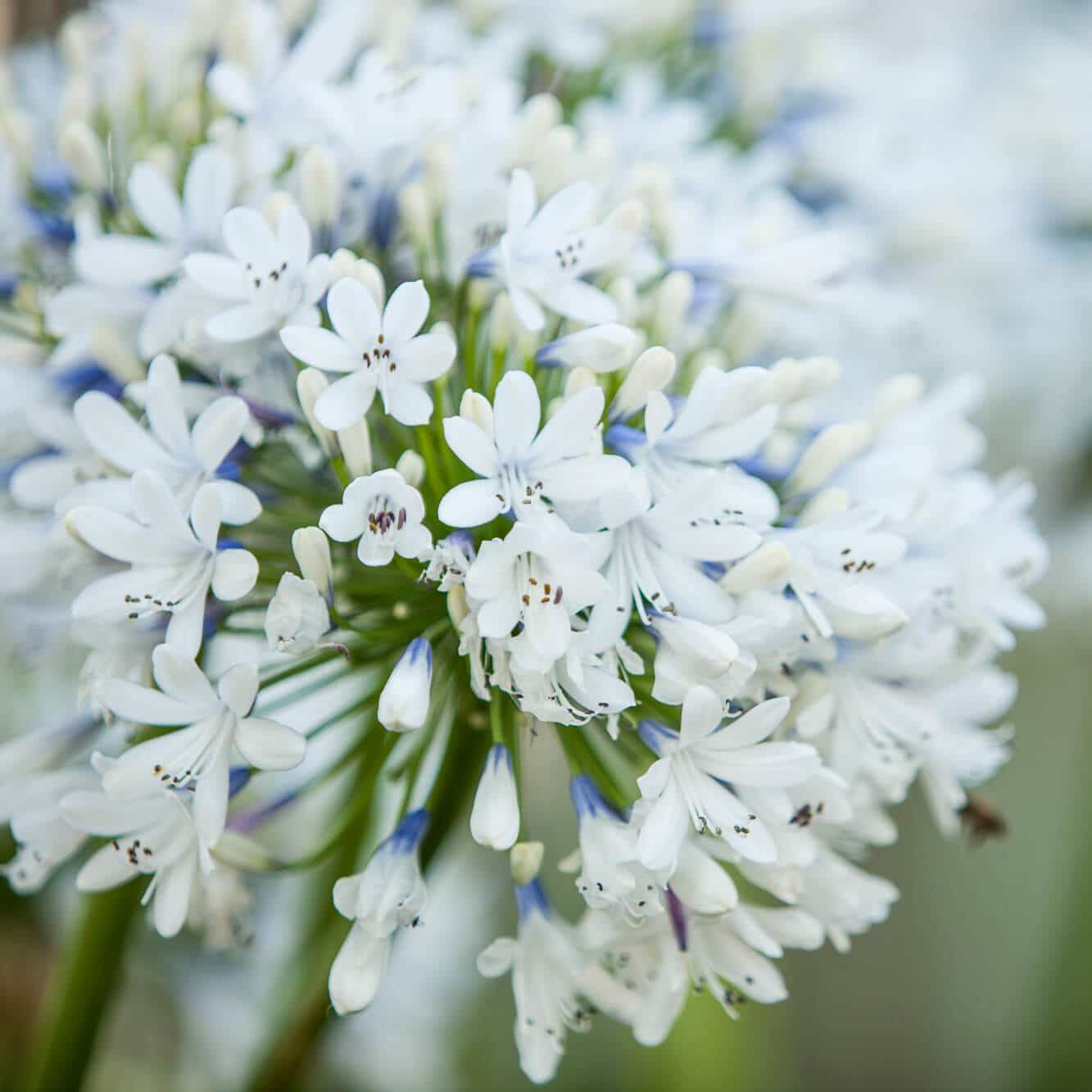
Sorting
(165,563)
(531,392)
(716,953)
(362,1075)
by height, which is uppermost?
(531,392)

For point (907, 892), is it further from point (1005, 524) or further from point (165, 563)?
point (165, 563)

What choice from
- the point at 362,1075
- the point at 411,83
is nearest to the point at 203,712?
the point at 411,83

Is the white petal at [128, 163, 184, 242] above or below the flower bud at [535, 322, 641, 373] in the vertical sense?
below

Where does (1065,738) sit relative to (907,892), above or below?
above

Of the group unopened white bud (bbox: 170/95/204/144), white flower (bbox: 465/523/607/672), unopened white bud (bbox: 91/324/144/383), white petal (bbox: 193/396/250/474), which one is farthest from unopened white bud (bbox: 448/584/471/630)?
unopened white bud (bbox: 170/95/204/144)

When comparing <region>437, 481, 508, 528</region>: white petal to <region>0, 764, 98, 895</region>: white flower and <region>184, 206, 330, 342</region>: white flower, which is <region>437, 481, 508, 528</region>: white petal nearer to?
<region>184, 206, 330, 342</region>: white flower

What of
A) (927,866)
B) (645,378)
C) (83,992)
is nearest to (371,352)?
(645,378)
